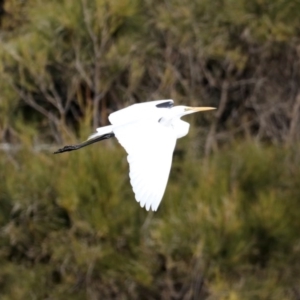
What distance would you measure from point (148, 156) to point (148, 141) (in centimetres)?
9

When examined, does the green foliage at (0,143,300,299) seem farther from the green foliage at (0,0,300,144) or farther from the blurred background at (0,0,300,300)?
the green foliage at (0,0,300,144)

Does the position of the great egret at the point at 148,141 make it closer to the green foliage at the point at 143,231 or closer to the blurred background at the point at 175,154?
the blurred background at the point at 175,154

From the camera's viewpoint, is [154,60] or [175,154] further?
[154,60]

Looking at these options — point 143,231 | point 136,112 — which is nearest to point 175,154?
point 143,231

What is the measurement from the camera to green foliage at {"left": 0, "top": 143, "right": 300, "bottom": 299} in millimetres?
6148

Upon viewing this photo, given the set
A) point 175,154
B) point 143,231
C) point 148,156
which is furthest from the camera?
point 175,154

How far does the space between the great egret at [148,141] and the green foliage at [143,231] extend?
2.54m

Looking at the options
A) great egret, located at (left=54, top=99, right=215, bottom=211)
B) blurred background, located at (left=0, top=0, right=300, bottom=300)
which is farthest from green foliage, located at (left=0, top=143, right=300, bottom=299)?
great egret, located at (left=54, top=99, right=215, bottom=211)

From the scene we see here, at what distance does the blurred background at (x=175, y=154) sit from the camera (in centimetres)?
626

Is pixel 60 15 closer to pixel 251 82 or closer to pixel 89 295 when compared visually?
pixel 251 82

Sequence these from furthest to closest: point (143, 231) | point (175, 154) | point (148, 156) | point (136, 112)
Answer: point (175, 154) → point (143, 231) → point (136, 112) → point (148, 156)

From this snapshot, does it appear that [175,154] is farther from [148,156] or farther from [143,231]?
[148,156]

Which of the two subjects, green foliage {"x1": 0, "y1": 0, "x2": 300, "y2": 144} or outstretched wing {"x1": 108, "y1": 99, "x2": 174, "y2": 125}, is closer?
outstretched wing {"x1": 108, "y1": 99, "x2": 174, "y2": 125}

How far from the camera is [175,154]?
22.9 ft
